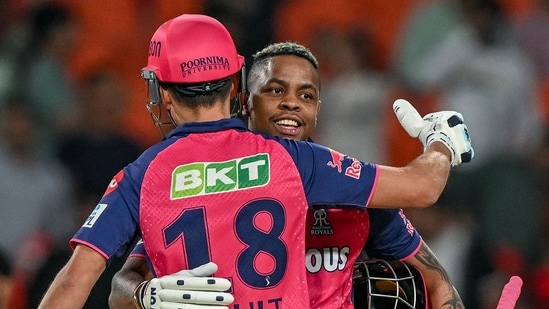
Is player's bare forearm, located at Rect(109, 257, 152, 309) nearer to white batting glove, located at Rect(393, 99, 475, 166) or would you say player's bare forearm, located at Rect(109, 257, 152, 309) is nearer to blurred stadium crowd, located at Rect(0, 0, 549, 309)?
white batting glove, located at Rect(393, 99, 475, 166)

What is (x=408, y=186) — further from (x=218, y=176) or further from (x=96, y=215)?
(x=96, y=215)

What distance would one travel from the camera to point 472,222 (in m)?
6.29

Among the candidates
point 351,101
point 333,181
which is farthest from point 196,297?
point 351,101

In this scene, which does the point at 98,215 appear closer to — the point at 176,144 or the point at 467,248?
the point at 176,144

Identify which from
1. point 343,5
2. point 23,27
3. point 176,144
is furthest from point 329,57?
point 176,144

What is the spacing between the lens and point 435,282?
147 inches

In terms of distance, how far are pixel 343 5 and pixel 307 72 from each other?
11.0ft

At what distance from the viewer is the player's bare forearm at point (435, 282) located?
3711 mm

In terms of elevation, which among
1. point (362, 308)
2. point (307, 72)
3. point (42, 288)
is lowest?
point (42, 288)

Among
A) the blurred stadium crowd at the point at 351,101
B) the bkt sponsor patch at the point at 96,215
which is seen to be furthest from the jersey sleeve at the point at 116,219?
the blurred stadium crowd at the point at 351,101

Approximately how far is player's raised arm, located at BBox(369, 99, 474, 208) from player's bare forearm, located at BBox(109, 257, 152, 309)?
816mm

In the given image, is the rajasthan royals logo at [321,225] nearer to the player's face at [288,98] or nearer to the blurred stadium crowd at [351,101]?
the player's face at [288,98]

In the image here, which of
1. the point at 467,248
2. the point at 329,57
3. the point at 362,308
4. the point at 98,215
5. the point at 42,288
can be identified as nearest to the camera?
the point at 98,215

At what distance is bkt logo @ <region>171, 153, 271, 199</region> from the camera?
3.08 metres
